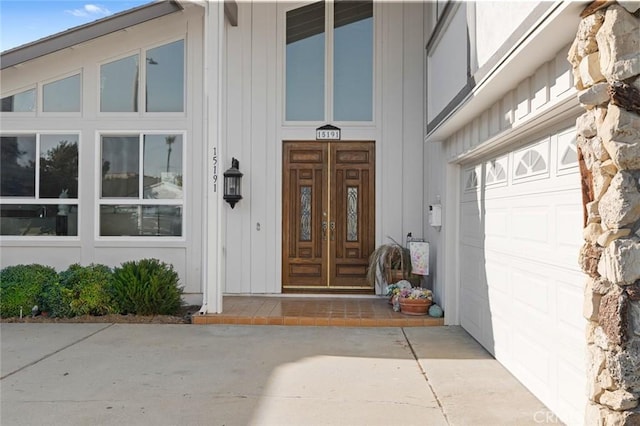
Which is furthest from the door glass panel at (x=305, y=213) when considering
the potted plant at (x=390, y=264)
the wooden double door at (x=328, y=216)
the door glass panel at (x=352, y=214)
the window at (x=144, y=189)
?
the window at (x=144, y=189)

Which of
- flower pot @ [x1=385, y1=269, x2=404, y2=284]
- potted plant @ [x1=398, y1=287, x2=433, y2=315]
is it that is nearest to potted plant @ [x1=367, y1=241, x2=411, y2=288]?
A: flower pot @ [x1=385, y1=269, x2=404, y2=284]

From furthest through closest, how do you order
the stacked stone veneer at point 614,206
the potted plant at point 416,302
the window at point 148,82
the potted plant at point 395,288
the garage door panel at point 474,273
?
the window at point 148,82, the potted plant at point 395,288, the potted plant at point 416,302, the garage door panel at point 474,273, the stacked stone veneer at point 614,206

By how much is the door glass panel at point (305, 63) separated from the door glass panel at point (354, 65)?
245mm

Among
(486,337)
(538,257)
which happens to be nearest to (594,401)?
(538,257)

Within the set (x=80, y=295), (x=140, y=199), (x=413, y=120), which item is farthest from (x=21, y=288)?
(x=413, y=120)

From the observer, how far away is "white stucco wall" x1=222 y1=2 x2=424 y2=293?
757 cm

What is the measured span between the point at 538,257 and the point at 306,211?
4.38 meters

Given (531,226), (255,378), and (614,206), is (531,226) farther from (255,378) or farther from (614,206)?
(255,378)

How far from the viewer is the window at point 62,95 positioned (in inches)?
301

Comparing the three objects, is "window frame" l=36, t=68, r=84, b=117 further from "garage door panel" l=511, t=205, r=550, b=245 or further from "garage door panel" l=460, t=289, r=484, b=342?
"garage door panel" l=511, t=205, r=550, b=245

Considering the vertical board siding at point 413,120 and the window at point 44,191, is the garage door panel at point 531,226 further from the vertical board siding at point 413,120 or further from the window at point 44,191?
the window at point 44,191

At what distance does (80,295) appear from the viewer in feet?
20.8

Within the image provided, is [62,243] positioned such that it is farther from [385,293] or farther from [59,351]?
[385,293]

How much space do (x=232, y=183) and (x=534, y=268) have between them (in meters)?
4.71
